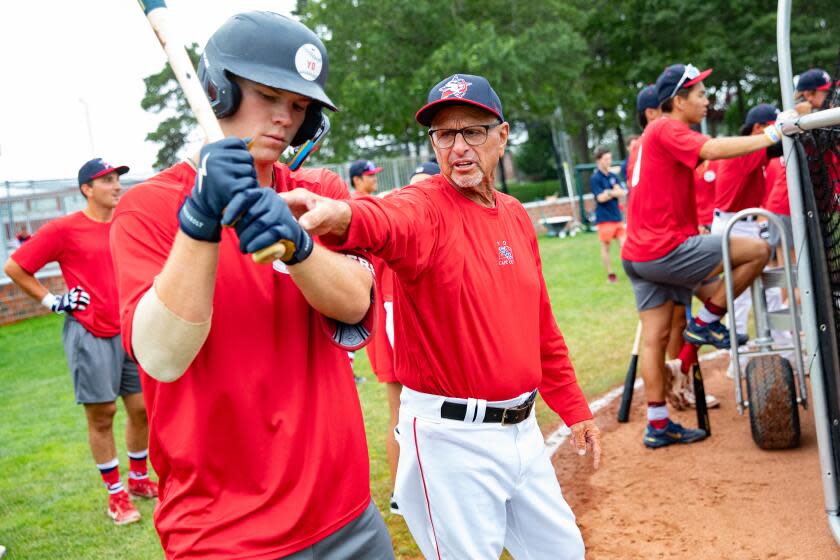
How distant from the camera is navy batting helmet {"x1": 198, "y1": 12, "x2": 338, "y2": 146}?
2082mm

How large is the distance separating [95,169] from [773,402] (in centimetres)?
526

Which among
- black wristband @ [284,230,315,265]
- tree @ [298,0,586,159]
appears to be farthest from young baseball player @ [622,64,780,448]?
tree @ [298,0,586,159]

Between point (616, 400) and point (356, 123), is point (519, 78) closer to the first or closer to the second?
point (356, 123)

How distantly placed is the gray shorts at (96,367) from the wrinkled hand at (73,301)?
18 centimetres

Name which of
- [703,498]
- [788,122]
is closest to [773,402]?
[703,498]

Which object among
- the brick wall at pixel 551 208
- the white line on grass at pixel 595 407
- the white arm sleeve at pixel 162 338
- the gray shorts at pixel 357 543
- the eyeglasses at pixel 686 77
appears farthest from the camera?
the brick wall at pixel 551 208

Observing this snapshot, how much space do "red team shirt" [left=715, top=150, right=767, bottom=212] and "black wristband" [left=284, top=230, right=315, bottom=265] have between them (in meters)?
6.46

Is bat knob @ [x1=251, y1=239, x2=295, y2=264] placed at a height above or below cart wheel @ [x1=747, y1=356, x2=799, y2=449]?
above

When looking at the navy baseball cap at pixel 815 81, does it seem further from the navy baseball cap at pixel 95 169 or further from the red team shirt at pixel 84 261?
the red team shirt at pixel 84 261

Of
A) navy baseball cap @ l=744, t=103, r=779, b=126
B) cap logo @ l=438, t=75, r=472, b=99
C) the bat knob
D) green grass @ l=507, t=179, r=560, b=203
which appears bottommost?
green grass @ l=507, t=179, r=560, b=203

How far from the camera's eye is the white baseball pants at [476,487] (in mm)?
3195

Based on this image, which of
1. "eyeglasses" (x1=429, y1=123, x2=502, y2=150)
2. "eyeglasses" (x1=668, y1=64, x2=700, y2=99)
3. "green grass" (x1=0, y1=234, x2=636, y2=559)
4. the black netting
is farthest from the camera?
"eyeglasses" (x1=668, y1=64, x2=700, y2=99)

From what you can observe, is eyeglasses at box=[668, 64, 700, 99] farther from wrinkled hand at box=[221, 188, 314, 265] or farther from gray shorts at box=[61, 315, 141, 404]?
wrinkled hand at box=[221, 188, 314, 265]

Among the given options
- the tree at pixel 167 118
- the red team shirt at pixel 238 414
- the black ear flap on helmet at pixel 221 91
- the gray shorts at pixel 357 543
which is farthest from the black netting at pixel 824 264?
the tree at pixel 167 118
